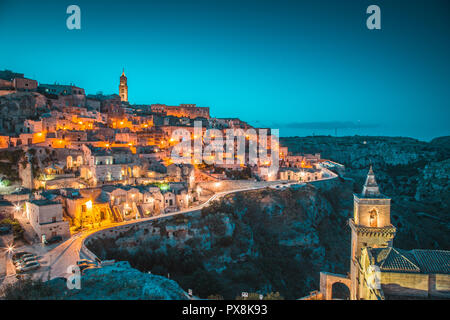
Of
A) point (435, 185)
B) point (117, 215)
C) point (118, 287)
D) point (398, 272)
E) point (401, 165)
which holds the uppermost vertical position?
point (401, 165)

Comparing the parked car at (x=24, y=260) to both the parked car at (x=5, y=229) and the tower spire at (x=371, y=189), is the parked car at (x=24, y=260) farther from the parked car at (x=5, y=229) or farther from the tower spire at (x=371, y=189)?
the tower spire at (x=371, y=189)

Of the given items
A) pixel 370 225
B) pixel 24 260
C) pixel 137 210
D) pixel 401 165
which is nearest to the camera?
pixel 24 260

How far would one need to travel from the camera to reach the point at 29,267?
19.0 metres

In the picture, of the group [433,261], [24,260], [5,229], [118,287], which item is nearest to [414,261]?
[433,261]

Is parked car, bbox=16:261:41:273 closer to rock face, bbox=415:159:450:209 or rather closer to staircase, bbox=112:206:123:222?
staircase, bbox=112:206:123:222

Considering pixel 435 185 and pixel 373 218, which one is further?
pixel 435 185

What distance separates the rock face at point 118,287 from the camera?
12.5 meters

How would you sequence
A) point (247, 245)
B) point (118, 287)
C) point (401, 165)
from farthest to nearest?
point (401, 165)
point (247, 245)
point (118, 287)

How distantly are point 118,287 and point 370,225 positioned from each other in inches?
636

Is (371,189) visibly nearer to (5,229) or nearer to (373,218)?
(373,218)

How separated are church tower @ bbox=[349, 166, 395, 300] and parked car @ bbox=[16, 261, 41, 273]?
20987mm

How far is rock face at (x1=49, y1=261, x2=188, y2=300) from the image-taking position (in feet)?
41.0
